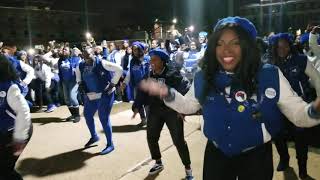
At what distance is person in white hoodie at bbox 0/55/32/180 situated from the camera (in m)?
3.63

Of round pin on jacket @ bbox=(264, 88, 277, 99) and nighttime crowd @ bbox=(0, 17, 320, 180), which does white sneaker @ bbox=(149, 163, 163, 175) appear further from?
round pin on jacket @ bbox=(264, 88, 277, 99)

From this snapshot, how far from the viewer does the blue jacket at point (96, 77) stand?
6.52 meters

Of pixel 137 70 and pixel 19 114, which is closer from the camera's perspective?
pixel 19 114

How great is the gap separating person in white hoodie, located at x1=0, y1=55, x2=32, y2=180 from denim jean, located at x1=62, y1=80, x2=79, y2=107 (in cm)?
563

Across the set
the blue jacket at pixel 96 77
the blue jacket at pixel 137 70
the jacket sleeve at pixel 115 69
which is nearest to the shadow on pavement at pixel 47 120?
the blue jacket at pixel 137 70

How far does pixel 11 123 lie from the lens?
3.82 m

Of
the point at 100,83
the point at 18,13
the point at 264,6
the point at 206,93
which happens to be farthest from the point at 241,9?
the point at 206,93

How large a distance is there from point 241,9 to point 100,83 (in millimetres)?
32426

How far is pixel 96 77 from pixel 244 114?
438 centimetres

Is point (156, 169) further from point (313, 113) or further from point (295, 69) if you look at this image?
point (313, 113)

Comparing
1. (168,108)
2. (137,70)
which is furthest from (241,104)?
(137,70)

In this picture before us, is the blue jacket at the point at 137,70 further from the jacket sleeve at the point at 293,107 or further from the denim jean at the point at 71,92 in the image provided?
the jacket sleeve at the point at 293,107

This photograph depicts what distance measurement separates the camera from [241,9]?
36625 millimetres

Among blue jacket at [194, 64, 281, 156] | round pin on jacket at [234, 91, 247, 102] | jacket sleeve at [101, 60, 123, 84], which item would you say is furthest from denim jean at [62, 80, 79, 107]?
round pin on jacket at [234, 91, 247, 102]
